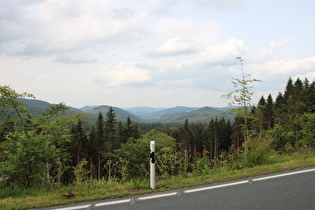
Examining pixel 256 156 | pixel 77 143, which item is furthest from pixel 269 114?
pixel 256 156

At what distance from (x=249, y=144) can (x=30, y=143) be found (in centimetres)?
718

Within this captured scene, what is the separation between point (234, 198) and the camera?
381 cm

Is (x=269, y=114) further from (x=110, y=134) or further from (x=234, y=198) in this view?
(x=234, y=198)

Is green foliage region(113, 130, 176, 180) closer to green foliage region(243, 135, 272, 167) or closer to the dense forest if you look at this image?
the dense forest

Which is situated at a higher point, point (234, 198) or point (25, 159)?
point (25, 159)

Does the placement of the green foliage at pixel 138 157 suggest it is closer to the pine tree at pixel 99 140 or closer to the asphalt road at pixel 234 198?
the asphalt road at pixel 234 198

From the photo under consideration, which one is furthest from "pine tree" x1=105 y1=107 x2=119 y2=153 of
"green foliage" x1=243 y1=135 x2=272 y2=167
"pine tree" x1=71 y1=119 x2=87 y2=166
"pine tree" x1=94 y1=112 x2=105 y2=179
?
"green foliage" x1=243 y1=135 x2=272 y2=167

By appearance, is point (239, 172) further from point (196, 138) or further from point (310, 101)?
point (196, 138)

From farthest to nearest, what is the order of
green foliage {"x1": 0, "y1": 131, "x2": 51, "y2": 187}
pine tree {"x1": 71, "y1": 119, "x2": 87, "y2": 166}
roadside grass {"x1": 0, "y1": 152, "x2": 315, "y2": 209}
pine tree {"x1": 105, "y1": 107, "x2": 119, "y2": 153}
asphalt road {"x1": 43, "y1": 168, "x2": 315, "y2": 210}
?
1. pine tree {"x1": 105, "y1": 107, "x2": 119, "y2": 153}
2. pine tree {"x1": 71, "y1": 119, "x2": 87, "y2": 166}
3. green foliage {"x1": 0, "y1": 131, "x2": 51, "y2": 187}
4. roadside grass {"x1": 0, "y1": 152, "x2": 315, "y2": 209}
5. asphalt road {"x1": 43, "y1": 168, "x2": 315, "y2": 210}

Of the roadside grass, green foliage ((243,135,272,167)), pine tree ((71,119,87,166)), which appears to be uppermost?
green foliage ((243,135,272,167))

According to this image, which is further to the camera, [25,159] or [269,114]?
[269,114]

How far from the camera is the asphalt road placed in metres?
3.51

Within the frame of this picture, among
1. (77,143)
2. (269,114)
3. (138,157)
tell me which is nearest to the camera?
(138,157)

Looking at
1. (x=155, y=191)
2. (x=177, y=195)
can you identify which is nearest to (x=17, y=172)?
(x=155, y=191)
